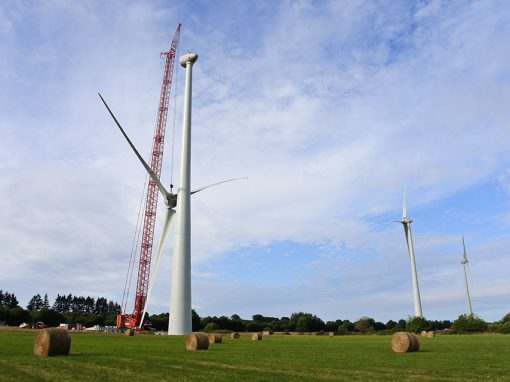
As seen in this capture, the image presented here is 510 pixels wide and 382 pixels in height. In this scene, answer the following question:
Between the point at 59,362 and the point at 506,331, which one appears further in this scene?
the point at 506,331

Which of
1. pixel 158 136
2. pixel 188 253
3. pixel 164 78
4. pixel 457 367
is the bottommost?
pixel 457 367

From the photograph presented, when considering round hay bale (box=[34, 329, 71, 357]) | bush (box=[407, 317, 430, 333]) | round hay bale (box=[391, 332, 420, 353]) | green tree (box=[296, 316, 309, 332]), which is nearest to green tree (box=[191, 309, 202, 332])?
green tree (box=[296, 316, 309, 332])

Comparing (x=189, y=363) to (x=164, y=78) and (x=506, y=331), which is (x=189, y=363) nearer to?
(x=506, y=331)

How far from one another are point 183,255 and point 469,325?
66.8 m

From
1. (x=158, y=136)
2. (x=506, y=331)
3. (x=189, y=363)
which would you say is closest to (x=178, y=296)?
(x=189, y=363)

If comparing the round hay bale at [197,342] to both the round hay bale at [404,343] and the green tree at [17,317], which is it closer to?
the round hay bale at [404,343]

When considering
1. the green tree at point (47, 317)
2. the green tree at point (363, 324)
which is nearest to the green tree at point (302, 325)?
the green tree at point (363, 324)

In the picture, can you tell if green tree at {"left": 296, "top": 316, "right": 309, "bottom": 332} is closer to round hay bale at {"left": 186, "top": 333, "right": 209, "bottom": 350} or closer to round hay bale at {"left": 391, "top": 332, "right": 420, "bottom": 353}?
round hay bale at {"left": 186, "top": 333, "right": 209, "bottom": 350}

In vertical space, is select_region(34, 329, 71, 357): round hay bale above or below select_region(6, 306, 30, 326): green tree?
below

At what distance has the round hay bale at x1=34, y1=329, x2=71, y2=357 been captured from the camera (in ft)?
83.4

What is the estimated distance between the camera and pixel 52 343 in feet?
83.8

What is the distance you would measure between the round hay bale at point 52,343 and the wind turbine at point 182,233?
1311 inches

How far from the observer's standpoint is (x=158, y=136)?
109250 millimetres

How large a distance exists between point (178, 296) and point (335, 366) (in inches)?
1674
